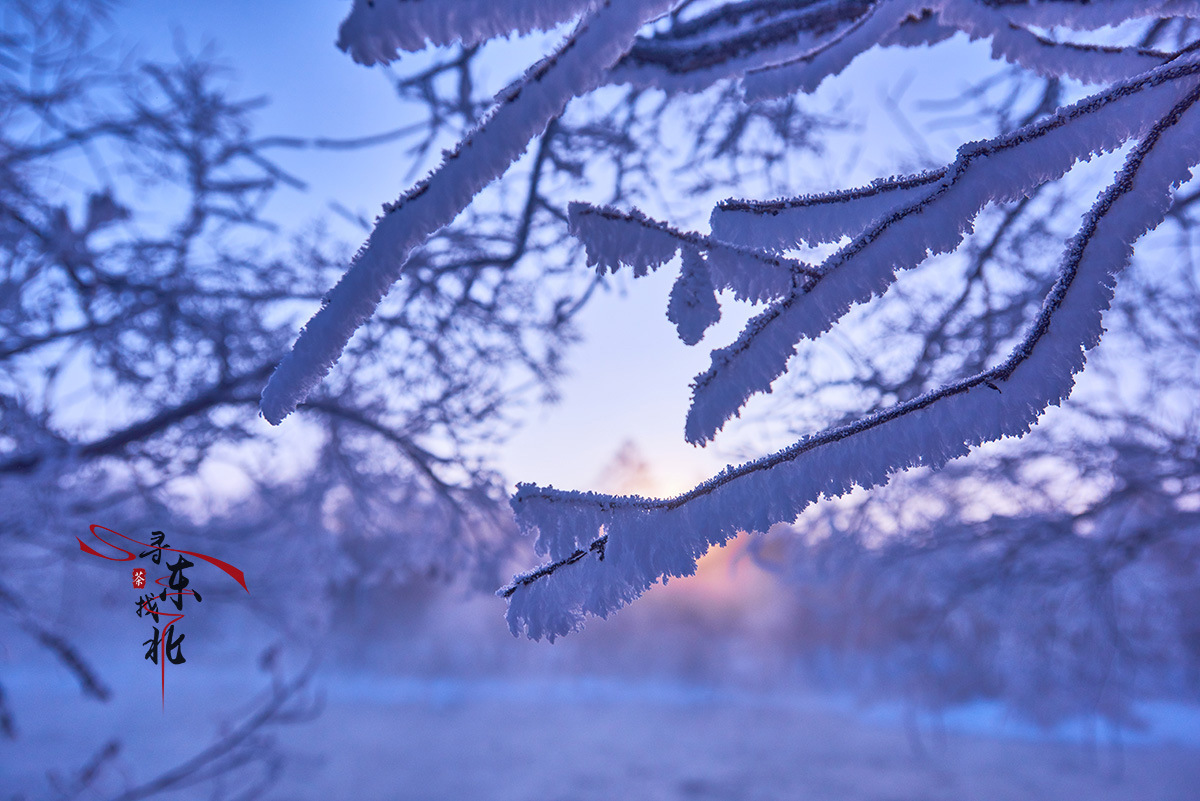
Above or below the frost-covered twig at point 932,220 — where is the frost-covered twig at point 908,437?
below

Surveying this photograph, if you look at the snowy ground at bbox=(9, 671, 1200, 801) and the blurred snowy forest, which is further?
the snowy ground at bbox=(9, 671, 1200, 801)

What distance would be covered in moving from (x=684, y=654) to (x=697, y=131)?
18465 mm

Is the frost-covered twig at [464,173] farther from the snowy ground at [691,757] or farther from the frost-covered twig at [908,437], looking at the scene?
the snowy ground at [691,757]

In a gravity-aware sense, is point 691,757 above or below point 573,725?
below

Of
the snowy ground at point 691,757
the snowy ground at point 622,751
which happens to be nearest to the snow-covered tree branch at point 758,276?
the snowy ground at point 622,751

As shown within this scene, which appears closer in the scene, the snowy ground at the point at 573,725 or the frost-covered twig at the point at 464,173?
the frost-covered twig at the point at 464,173

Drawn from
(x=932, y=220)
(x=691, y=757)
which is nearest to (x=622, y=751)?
(x=691, y=757)

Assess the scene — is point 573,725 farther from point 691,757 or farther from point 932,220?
point 932,220

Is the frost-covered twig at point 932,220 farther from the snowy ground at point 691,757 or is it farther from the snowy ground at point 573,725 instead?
the snowy ground at point 691,757

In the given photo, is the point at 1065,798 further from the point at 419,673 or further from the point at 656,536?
the point at 419,673

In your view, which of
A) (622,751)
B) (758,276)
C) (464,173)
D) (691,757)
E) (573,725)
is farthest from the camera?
(573,725)

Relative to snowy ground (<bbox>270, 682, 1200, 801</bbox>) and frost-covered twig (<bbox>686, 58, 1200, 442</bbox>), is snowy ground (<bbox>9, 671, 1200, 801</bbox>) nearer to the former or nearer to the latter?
snowy ground (<bbox>270, 682, 1200, 801</bbox>)

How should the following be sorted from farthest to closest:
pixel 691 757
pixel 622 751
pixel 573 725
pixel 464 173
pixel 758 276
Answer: pixel 573 725, pixel 622 751, pixel 691 757, pixel 758 276, pixel 464 173

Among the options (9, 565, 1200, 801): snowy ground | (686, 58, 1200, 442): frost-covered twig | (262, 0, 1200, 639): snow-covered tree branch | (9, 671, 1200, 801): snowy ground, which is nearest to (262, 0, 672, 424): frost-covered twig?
(262, 0, 1200, 639): snow-covered tree branch
